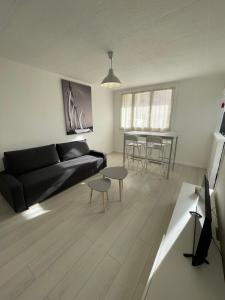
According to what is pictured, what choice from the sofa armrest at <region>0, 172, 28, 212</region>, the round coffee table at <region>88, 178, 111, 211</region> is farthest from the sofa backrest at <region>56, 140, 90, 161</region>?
the round coffee table at <region>88, 178, 111, 211</region>

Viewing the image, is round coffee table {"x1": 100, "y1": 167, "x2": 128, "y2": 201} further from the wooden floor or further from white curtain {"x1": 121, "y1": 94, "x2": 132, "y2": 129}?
white curtain {"x1": 121, "y1": 94, "x2": 132, "y2": 129}

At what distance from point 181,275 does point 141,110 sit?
4306mm

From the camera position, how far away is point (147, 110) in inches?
173

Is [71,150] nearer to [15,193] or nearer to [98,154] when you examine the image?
[98,154]

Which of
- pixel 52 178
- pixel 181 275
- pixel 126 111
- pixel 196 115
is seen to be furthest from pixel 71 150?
pixel 196 115

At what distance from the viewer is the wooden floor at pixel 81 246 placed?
1.16 metres

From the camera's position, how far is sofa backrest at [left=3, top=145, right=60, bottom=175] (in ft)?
7.86

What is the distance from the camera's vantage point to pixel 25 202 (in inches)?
80.9

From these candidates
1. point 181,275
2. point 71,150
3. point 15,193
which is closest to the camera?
point 181,275

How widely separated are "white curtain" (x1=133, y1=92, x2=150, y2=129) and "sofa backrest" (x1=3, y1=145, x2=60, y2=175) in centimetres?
296

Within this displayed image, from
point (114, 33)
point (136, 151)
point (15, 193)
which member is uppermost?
point (114, 33)

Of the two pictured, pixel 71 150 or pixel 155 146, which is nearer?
pixel 71 150

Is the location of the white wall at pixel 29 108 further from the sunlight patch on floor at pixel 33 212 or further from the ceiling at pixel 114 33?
the sunlight patch on floor at pixel 33 212

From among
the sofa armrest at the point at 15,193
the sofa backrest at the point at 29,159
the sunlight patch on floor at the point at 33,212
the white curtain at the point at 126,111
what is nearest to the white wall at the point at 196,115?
the white curtain at the point at 126,111
